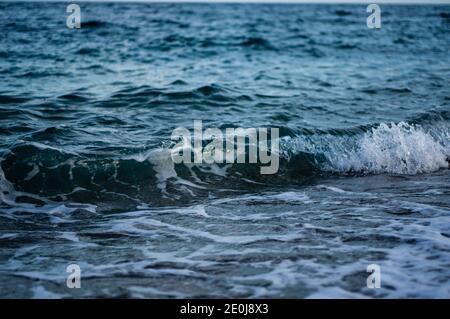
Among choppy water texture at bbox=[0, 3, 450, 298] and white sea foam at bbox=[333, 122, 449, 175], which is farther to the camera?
white sea foam at bbox=[333, 122, 449, 175]

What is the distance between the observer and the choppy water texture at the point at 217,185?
3369mm

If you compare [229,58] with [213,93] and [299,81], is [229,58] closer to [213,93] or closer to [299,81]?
[299,81]

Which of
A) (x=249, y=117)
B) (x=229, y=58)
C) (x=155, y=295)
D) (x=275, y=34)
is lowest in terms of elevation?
(x=155, y=295)

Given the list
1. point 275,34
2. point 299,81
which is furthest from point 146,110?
point 275,34

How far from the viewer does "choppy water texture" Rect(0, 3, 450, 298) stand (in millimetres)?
3369

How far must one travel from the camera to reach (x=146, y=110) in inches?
324

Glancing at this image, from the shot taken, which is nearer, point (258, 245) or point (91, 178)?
point (258, 245)

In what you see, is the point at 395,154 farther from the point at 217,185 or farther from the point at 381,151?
the point at 217,185

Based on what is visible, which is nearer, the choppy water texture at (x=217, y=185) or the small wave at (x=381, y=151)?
the choppy water texture at (x=217, y=185)

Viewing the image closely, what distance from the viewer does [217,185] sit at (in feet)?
18.3

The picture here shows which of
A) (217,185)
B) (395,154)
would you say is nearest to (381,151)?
(395,154)

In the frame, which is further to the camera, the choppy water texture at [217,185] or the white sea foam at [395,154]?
the white sea foam at [395,154]

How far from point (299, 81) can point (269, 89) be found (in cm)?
137

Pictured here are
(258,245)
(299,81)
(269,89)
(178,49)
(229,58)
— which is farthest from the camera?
(178,49)
